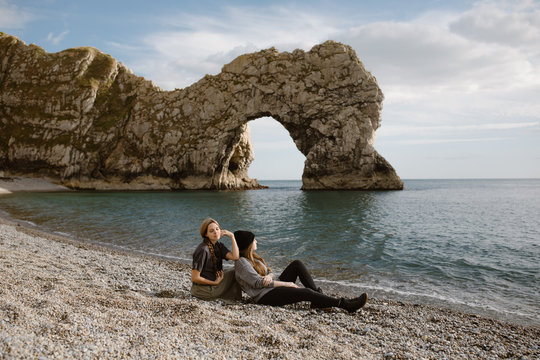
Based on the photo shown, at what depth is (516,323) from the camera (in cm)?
832

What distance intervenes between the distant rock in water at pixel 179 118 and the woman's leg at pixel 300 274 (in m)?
63.2

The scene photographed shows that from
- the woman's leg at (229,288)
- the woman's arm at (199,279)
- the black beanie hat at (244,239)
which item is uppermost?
the black beanie hat at (244,239)

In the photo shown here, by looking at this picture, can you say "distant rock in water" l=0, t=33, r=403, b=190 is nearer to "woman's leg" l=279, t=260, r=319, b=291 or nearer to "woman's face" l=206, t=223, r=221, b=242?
"woman's leg" l=279, t=260, r=319, b=291

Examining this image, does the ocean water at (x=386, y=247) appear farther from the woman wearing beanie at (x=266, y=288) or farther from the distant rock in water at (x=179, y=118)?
the distant rock in water at (x=179, y=118)

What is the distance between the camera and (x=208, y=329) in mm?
5570

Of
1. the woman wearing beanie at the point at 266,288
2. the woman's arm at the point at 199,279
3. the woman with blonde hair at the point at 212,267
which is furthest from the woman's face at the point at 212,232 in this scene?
the woman's arm at the point at 199,279

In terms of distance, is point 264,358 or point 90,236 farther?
point 90,236

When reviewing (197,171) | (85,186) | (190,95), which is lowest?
(85,186)

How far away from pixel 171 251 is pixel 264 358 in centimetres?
1307

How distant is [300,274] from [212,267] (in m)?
2.06

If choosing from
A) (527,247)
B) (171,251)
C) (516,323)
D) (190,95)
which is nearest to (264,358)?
(516,323)

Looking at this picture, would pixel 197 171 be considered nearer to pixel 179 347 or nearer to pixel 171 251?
pixel 171 251

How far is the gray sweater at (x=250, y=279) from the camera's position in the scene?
290 inches

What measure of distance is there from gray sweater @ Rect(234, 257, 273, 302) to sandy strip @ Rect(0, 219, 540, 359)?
31 centimetres
